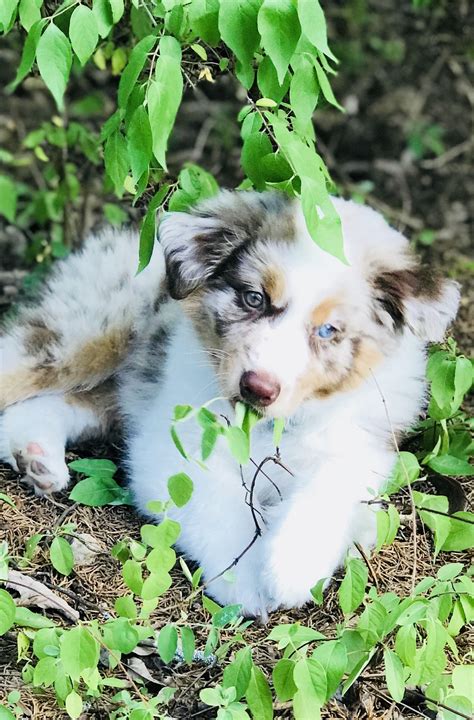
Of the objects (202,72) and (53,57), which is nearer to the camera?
(53,57)

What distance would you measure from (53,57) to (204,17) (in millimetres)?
439

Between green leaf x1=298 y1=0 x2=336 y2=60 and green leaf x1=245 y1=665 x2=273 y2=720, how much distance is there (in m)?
1.65

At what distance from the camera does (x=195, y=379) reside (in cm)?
342

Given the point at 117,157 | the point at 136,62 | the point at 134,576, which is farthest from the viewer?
the point at 117,157

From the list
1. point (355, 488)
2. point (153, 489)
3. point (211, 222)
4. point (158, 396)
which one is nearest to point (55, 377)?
point (158, 396)

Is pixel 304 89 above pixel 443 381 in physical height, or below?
above

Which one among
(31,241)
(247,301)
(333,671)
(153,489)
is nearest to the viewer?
(333,671)

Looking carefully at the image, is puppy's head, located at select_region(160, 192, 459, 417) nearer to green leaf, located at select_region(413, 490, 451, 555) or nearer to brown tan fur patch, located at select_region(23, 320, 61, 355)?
green leaf, located at select_region(413, 490, 451, 555)

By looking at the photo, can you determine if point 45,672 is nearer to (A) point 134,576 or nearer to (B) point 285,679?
(A) point 134,576

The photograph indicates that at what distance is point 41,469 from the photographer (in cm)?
354

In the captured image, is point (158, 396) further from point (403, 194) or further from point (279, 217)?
point (403, 194)

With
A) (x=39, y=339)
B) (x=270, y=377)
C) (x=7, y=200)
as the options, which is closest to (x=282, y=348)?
(x=270, y=377)

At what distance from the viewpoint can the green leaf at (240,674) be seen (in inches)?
98.2

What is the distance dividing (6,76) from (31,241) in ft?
6.38
